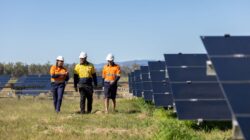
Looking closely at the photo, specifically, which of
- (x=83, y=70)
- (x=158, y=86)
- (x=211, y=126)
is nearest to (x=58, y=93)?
(x=83, y=70)

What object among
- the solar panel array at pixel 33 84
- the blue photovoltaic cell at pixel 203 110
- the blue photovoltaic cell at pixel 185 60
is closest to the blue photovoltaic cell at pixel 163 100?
the blue photovoltaic cell at pixel 185 60

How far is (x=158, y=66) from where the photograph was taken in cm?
1978

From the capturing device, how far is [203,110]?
34.1ft

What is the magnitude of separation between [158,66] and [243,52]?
12251 mm

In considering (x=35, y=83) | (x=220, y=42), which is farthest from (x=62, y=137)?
(x=35, y=83)

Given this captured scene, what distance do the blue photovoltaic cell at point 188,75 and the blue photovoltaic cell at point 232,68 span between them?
183 inches

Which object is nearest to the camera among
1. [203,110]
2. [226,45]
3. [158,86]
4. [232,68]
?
[232,68]

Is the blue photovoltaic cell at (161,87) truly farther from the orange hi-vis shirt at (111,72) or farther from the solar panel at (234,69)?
the solar panel at (234,69)

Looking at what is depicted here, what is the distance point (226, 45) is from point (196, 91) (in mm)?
3357

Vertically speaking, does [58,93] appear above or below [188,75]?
below

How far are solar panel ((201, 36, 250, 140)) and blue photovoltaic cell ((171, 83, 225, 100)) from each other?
2.51m

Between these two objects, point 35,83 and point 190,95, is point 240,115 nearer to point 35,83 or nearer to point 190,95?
point 190,95

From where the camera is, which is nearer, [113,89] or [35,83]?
[113,89]

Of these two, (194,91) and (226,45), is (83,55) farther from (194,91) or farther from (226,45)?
(226,45)
